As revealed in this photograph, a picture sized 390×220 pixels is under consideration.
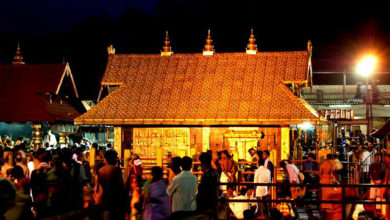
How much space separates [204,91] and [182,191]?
44.6ft

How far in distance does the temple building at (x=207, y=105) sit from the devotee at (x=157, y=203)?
35.2 feet

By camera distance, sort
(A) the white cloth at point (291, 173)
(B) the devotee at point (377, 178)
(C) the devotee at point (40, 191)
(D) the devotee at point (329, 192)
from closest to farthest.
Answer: (C) the devotee at point (40, 191), (D) the devotee at point (329, 192), (B) the devotee at point (377, 178), (A) the white cloth at point (291, 173)

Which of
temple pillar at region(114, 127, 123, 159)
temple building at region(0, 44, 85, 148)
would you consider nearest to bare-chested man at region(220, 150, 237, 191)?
temple pillar at region(114, 127, 123, 159)

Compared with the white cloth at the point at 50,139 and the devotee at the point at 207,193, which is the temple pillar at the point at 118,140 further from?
the devotee at the point at 207,193

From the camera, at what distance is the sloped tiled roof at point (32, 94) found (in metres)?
31.0

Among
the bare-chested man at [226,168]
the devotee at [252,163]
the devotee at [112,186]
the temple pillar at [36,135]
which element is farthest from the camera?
the temple pillar at [36,135]

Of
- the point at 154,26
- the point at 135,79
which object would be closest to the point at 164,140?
the point at 135,79

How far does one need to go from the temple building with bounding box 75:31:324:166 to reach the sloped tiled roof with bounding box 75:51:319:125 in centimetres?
4

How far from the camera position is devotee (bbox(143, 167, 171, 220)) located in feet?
35.7

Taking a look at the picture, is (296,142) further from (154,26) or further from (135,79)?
(154,26)

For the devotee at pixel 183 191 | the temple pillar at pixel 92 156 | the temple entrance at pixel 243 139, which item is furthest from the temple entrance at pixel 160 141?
the devotee at pixel 183 191

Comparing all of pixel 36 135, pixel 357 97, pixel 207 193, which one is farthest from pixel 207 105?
pixel 357 97

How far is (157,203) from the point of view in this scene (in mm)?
10891

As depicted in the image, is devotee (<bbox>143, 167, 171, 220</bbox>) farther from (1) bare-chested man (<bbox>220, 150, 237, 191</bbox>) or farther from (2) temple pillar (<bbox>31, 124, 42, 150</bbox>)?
(2) temple pillar (<bbox>31, 124, 42, 150</bbox>)
